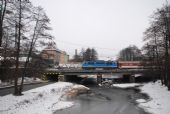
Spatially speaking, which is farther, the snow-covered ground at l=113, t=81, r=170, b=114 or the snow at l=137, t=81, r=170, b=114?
the snow-covered ground at l=113, t=81, r=170, b=114

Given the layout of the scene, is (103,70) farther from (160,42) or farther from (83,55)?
(83,55)

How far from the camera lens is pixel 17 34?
29.9 meters

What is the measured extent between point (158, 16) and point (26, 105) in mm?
24776

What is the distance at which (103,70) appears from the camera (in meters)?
82.2

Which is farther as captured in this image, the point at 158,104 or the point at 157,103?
the point at 157,103

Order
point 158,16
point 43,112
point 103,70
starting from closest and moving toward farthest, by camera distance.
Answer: point 43,112 → point 158,16 → point 103,70

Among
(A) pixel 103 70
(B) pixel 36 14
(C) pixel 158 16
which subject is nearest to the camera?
(B) pixel 36 14

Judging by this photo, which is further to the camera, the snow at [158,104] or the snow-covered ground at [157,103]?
the snow-covered ground at [157,103]

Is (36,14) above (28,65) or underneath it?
above

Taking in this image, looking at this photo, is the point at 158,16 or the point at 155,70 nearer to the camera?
the point at 158,16

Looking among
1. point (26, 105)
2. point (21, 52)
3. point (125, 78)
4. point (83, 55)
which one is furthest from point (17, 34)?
point (83, 55)

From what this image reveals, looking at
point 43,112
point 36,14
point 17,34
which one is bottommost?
point 43,112

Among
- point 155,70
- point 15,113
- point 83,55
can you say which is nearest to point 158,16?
point 155,70

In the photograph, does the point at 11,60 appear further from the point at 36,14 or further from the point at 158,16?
the point at 158,16
